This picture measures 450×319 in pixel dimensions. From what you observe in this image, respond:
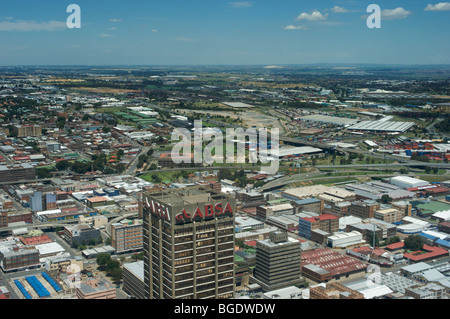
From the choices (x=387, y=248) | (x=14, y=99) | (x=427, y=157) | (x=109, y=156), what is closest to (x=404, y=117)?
(x=427, y=157)

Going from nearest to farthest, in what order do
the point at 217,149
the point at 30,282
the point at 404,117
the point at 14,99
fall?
1. the point at 30,282
2. the point at 217,149
3. the point at 404,117
4. the point at 14,99

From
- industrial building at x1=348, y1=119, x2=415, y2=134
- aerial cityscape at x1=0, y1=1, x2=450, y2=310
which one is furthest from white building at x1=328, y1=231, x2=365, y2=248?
industrial building at x1=348, y1=119, x2=415, y2=134

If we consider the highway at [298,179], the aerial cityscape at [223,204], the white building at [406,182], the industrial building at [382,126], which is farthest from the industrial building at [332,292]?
the industrial building at [382,126]

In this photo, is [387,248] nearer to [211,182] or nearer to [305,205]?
[305,205]

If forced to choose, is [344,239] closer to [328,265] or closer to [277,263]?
[328,265]

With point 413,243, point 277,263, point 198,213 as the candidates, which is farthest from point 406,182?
point 198,213

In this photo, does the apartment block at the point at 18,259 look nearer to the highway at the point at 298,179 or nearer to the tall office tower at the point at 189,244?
the tall office tower at the point at 189,244

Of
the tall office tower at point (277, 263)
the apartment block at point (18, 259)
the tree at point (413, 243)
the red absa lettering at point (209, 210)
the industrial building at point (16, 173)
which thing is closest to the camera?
the red absa lettering at point (209, 210)
